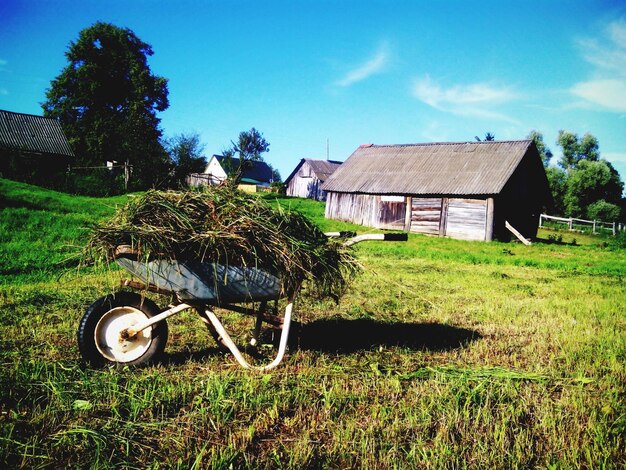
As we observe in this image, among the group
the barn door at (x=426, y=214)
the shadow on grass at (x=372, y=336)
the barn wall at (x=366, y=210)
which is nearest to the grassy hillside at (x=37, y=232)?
the shadow on grass at (x=372, y=336)

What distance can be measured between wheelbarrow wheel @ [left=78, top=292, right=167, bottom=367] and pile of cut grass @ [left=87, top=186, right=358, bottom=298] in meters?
0.35

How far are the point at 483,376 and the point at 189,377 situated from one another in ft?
7.02

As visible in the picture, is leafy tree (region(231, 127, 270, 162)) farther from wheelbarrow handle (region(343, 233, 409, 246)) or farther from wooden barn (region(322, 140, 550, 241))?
wheelbarrow handle (region(343, 233, 409, 246))

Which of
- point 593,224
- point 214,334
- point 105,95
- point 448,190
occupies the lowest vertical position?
point 214,334

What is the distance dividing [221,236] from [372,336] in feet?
7.06

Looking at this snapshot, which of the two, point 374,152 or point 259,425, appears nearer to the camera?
point 259,425

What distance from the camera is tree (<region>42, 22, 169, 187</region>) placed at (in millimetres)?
32375

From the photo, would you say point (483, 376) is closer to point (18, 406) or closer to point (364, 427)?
point (364, 427)

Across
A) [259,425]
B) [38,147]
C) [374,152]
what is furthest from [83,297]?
[38,147]

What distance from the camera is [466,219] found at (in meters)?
19.6

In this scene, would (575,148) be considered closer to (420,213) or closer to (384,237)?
(420,213)

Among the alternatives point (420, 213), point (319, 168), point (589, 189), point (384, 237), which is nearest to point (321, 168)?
point (319, 168)

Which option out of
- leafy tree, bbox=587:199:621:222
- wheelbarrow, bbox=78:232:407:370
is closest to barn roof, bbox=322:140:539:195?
wheelbarrow, bbox=78:232:407:370

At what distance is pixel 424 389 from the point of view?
275cm
